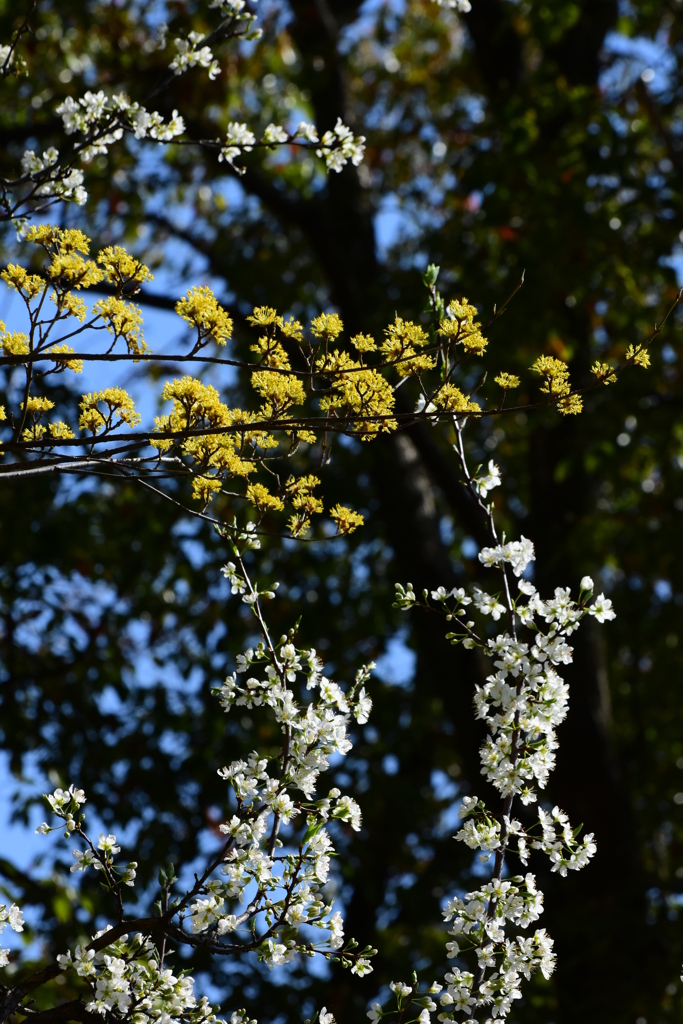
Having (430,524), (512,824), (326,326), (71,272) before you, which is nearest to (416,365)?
(326,326)

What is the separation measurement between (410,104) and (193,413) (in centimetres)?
641

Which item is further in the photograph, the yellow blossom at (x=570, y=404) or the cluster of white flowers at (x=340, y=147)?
the cluster of white flowers at (x=340, y=147)

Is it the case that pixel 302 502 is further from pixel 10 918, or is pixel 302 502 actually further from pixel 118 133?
pixel 118 133

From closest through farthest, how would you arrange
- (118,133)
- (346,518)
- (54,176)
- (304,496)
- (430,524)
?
(346,518) < (304,496) < (54,176) < (118,133) < (430,524)

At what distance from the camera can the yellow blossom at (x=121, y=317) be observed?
5.89ft

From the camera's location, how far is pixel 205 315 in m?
1.75

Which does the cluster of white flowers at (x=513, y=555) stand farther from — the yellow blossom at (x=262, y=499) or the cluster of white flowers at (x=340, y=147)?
the cluster of white flowers at (x=340, y=147)

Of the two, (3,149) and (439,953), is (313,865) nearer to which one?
(439,953)

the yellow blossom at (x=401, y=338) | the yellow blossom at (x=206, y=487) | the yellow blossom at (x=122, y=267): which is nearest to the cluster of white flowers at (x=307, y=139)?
the yellow blossom at (x=122, y=267)

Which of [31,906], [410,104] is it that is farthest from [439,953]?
[410,104]

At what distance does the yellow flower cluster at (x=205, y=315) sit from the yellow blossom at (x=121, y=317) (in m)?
0.09

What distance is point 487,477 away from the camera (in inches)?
86.9

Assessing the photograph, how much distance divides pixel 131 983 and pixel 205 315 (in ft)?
4.01

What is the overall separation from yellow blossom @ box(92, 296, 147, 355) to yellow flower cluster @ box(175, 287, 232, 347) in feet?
0.29
